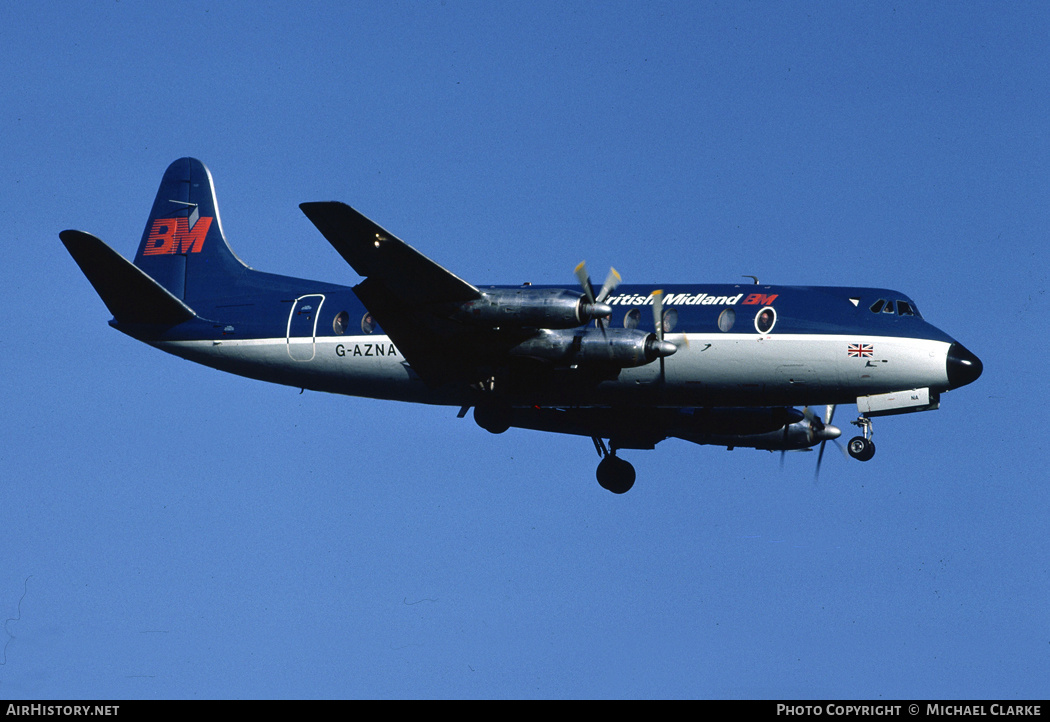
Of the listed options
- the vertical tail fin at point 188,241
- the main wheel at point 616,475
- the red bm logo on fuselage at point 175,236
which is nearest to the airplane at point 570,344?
the main wheel at point 616,475

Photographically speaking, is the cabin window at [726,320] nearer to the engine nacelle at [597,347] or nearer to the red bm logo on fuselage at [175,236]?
the engine nacelle at [597,347]

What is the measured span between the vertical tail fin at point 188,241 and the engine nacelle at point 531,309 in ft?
31.9

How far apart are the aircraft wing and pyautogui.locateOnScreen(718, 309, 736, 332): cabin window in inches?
188

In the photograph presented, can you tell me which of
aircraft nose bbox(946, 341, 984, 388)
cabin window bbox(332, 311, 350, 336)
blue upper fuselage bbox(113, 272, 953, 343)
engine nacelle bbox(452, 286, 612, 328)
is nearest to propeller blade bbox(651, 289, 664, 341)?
blue upper fuselage bbox(113, 272, 953, 343)

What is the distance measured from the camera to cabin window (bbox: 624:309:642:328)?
2709 centimetres

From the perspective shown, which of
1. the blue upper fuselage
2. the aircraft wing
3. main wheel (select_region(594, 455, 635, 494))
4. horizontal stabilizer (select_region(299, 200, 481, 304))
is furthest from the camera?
main wheel (select_region(594, 455, 635, 494))

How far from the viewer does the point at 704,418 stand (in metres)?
30.2

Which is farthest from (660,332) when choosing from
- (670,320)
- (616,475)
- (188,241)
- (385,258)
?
(188,241)

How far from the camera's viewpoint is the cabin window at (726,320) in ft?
86.6

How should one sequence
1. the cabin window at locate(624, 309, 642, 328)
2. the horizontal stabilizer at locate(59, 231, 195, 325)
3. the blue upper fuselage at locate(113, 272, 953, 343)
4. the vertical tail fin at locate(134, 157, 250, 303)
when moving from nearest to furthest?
the blue upper fuselage at locate(113, 272, 953, 343) < the cabin window at locate(624, 309, 642, 328) < the horizontal stabilizer at locate(59, 231, 195, 325) < the vertical tail fin at locate(134, 157, 250, 303)

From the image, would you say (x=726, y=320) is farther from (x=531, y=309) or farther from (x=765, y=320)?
(x=531, y=309)

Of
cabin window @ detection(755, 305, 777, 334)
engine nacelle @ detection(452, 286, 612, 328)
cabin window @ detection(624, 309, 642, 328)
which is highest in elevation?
cabin window @ detection(624, 309, 642, 328)

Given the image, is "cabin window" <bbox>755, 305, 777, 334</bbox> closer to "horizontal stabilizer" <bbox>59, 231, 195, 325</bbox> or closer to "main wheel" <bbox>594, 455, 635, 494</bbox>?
"main wheel" <bbox>594, 455, 635, 494</bbox>

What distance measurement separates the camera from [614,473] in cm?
3195
